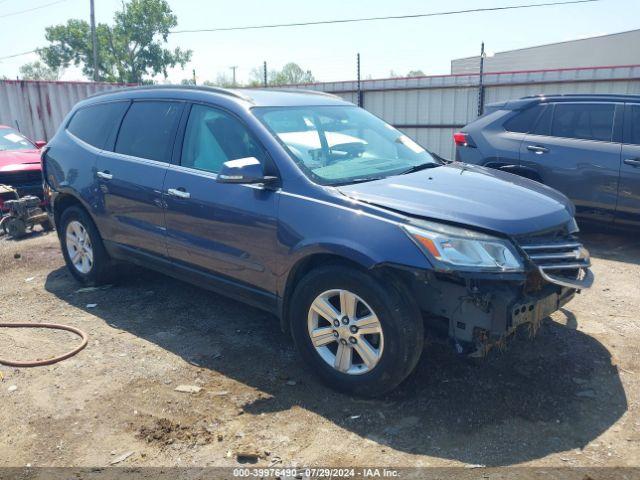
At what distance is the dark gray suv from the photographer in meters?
6.09

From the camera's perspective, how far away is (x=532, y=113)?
6.82 metres

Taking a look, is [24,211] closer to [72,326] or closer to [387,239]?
[72,326]

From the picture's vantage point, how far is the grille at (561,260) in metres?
3.07

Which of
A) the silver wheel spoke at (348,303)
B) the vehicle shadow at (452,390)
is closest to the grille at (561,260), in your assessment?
the vehicle shadow at (452,390)

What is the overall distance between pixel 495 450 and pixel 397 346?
0.72 metres

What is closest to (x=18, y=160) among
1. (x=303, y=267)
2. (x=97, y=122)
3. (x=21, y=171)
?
(x=21, y=171)

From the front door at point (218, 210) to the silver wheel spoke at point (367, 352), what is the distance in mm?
756

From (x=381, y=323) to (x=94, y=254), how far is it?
330 centimetres

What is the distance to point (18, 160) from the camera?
28.2 feet

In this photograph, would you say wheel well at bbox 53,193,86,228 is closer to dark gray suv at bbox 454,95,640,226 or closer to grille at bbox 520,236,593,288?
grille at bbox 520,236,593,288

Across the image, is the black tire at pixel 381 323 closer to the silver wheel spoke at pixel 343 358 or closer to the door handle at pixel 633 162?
the silver wheel spoke at pixel 343 358

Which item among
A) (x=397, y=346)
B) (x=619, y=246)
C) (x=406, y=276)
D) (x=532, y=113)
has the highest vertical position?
(x=532, y=113)

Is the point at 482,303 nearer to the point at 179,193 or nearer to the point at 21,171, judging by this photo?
the point at 179,193

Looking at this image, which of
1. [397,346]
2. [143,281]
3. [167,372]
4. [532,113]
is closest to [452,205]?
[397,346]
